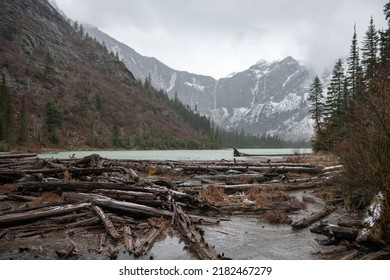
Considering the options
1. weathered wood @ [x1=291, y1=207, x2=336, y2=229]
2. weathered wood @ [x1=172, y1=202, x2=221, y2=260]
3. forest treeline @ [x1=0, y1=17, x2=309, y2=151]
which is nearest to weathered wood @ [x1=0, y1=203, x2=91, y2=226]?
weathered wood @ [x1=172, y1=202, x2=221, y2=260]

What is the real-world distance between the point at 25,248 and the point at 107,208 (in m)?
2.86

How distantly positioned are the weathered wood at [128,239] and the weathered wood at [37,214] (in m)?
1.89

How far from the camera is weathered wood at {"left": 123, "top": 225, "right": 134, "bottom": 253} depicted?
646cm

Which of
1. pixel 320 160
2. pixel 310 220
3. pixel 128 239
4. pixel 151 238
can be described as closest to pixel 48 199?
pixel 128 239

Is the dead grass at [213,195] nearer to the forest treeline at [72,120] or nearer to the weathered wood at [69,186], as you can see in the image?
the weathered wood at [69,186]

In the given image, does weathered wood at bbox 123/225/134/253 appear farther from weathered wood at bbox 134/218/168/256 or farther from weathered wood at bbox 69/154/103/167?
weathered wood at bbox 69/154/103/167

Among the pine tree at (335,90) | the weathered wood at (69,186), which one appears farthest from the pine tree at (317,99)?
the weathered wood at (69,186)

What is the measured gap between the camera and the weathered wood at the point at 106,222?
24.3 ft

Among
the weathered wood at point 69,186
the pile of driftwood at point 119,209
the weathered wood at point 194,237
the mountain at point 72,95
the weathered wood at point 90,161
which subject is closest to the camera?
the weathered wood at point 194,237

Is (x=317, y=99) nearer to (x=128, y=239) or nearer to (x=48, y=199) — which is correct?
(x=48, y=199)

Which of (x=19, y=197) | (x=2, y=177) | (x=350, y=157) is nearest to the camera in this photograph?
(x=350, y=157)
